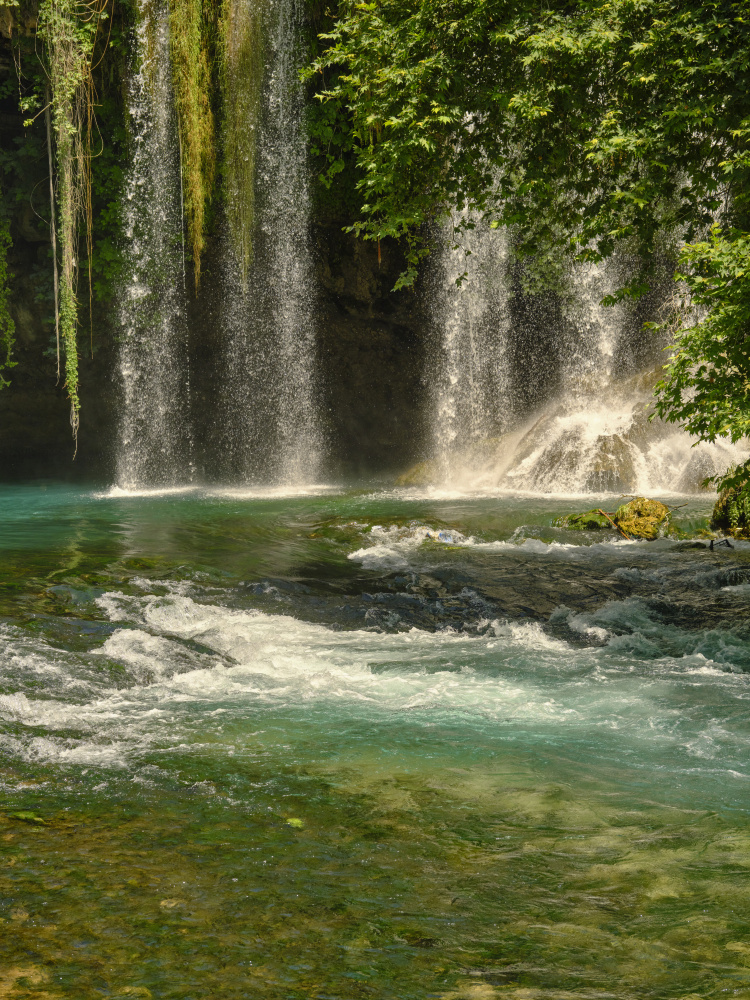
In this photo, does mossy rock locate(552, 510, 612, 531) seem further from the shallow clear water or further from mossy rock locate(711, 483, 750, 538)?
the shallow clear water

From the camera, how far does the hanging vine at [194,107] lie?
18531 mm

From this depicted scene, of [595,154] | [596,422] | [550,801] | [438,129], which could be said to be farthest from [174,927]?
[596,422]

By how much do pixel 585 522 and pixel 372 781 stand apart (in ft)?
29.4

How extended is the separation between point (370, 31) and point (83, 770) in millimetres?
7191

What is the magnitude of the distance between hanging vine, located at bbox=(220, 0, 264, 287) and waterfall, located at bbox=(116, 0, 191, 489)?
1.13 meters

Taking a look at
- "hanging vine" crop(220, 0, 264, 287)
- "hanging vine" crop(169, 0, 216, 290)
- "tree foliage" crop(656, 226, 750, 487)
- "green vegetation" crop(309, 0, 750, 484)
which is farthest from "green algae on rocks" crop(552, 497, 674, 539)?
"hanging vine" crop(220, 0, 264, 287)

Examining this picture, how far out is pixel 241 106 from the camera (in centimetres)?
1991

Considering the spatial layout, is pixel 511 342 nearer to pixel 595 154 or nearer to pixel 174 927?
pixel 595 154

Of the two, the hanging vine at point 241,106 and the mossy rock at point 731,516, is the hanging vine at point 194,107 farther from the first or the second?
the mossy rock at point 731,516

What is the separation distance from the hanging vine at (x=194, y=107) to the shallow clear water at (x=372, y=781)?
11486 mm

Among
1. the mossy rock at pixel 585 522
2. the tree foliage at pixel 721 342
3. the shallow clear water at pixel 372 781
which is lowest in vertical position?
the shallow clear water at pixel 372 781

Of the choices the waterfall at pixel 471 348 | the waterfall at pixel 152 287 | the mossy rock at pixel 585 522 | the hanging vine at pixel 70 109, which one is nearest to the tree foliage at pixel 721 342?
the mossy rock at pixel 585 522

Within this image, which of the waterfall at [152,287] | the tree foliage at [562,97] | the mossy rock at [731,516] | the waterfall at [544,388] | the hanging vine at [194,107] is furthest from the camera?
the waterfall at [152,287]

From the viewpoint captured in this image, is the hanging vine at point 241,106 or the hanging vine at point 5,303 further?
the hanging vine at point 5,303
